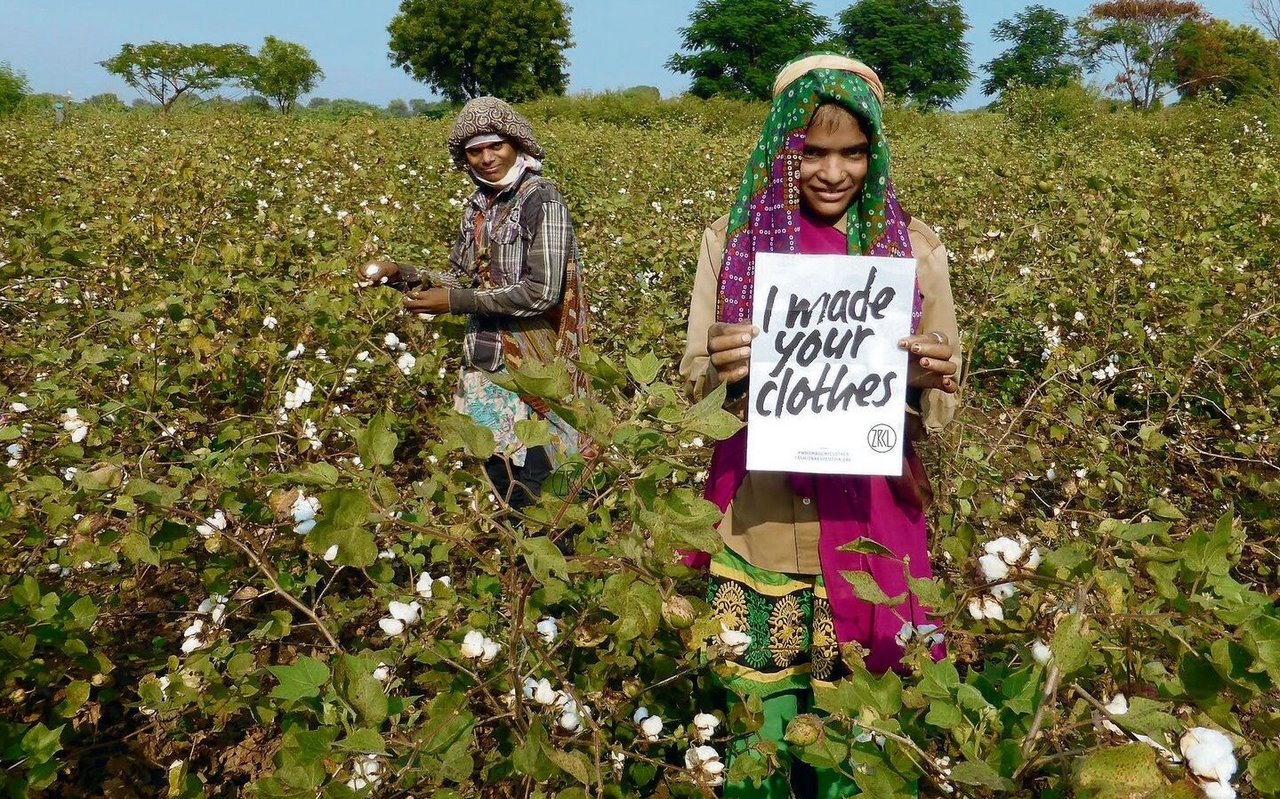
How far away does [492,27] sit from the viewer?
44062mm

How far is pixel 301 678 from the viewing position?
110 cm

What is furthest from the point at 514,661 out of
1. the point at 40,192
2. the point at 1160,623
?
the point at 40,192

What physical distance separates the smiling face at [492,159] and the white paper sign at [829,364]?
139 cm

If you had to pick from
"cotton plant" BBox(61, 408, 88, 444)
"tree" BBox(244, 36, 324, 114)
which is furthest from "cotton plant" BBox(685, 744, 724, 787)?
"tree" BBox(244, 36, 324, 114)

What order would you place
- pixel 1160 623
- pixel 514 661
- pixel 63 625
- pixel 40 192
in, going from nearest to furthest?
pixel 1160 623
pixel 514 661
pixel 63 625
pixel 40 192

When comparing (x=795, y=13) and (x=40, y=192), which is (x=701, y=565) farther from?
(x=795, y=13)

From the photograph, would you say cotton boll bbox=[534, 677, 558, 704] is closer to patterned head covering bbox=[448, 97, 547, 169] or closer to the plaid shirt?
the plaid shirt

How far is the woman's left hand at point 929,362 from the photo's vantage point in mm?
1308

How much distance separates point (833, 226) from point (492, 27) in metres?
46.8

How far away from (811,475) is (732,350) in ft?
0.95

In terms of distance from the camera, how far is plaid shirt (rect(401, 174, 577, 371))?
2443 mm

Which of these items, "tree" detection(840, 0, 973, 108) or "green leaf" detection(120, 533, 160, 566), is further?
"tree" detection(840, 0, 973, 108)

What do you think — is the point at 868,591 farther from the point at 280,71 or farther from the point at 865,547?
the point at 280,71

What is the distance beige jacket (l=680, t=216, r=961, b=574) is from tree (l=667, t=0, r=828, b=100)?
4672 cm
